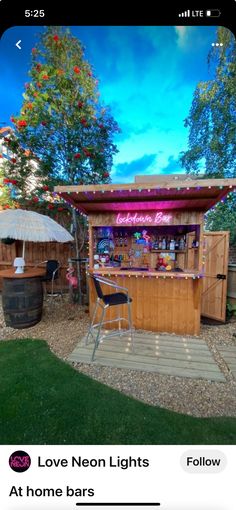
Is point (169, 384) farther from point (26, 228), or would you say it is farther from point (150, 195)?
point (26, 228)

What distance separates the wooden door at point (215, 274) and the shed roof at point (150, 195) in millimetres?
1224

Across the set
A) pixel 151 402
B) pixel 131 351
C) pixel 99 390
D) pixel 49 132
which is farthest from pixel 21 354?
pixel 49 132

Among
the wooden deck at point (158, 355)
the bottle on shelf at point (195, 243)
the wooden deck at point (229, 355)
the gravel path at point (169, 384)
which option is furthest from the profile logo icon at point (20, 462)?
the bottle on shelf at point (195, 243)

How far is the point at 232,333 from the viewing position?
3.35 metres

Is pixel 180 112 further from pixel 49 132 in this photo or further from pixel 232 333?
pixel 49 132

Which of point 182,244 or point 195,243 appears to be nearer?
point 195,243

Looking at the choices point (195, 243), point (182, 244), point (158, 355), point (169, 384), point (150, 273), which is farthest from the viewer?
point (182, 244)

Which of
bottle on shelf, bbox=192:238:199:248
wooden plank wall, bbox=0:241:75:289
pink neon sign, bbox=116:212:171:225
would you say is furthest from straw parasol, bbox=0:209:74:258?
bottle on shelf, bbox=192:238:199:248

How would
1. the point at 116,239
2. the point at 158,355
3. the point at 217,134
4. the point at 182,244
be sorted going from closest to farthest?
the point at 158,355
the point at 182,244
the point at 116,239
the point at 217,134

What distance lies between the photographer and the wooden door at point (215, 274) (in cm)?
407

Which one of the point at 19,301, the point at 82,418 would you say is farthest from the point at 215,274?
the point at 19,301

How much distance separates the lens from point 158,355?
2.62m

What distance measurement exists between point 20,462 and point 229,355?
107 inches
